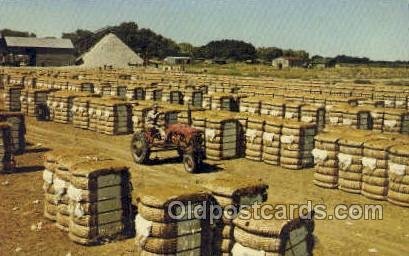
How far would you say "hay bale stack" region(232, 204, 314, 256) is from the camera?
762cm

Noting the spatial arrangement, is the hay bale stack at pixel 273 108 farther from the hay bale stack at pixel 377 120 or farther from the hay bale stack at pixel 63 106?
the hay bale stack at pixel 63 106

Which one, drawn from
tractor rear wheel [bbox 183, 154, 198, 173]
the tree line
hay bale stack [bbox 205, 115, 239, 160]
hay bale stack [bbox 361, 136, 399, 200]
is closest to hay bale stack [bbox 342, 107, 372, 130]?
hay bale stack [bbox 205, 115, 239, 160]

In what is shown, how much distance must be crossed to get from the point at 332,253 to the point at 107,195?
514cm

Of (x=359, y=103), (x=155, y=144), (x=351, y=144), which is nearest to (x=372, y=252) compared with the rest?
(x=351, y=144)

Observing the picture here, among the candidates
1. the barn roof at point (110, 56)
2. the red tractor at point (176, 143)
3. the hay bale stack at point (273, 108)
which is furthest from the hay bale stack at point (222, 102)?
the barn roof at point (110, 56)

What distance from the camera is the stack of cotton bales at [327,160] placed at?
15.3m

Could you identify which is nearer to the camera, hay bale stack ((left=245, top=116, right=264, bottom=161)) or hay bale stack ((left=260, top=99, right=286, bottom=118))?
hay bale stack ((left=245, top=116, right=264, bottom=161))

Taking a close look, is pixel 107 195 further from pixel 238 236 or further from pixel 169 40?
pixel 169 40

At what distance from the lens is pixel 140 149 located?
1800cm

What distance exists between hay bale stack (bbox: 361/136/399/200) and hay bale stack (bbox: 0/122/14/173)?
39.1 feet

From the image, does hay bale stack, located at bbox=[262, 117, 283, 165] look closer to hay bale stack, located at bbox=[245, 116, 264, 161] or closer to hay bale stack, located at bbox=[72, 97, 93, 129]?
hay bale stack, located at bbox=[245, 116, 264, 161]

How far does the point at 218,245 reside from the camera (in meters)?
9.18

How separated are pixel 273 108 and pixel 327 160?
818 centimetres

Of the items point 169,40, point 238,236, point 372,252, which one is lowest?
point 372,252
